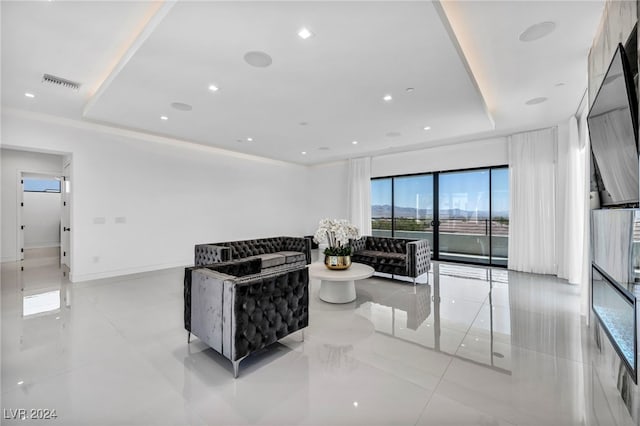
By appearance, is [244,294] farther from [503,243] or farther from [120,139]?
[503,243]

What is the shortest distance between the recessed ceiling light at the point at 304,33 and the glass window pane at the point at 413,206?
6.06m

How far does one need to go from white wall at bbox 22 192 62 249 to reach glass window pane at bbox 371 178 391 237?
11.2 m

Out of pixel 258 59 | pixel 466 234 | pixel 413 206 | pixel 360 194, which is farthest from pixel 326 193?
pixel 258 59

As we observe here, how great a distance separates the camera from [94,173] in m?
5.68

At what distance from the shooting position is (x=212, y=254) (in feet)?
16.9

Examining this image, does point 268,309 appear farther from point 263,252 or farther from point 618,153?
point 263,252

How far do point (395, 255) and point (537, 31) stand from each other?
13.1 ft

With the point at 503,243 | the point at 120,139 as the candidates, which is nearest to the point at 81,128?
the point at 120,139

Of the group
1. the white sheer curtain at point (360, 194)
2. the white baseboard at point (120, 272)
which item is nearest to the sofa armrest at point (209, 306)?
the white baseboard at point (120, 272)

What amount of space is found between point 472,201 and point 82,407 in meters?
7.90

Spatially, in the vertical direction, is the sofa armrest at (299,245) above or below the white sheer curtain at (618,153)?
below

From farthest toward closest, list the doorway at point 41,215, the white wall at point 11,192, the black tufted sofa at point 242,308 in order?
the doorway at point 41,215 < the white wall at point 11,192 < the black tufted sofa at point 242,308

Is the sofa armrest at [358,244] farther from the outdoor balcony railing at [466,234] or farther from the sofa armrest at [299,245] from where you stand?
the outdoor balcony railing at [466,234]

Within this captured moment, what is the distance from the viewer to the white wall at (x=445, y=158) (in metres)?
6.66
